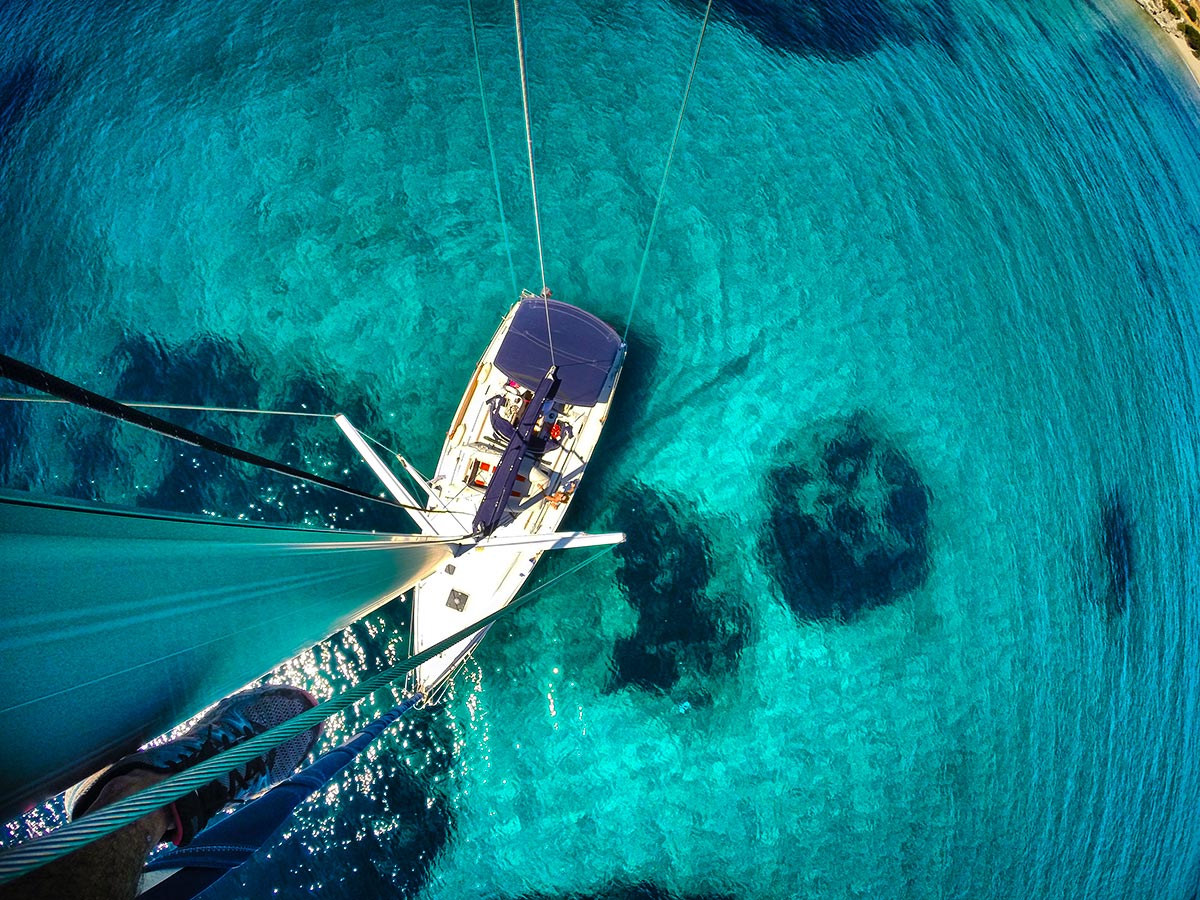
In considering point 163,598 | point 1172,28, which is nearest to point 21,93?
point 163,598

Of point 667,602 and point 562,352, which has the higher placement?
point 562,352

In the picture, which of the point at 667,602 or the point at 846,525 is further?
the point at 846,525

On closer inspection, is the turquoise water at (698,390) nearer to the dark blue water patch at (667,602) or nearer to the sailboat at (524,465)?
the dark blue water patch at (667,602)

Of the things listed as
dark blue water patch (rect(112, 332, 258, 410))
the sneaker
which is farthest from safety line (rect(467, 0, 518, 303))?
the sneaker

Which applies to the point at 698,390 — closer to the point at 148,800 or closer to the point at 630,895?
the point at 630,895

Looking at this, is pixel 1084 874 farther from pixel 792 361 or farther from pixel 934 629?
pixel 792 361

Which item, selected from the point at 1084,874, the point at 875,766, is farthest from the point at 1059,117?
the point at 1084,874

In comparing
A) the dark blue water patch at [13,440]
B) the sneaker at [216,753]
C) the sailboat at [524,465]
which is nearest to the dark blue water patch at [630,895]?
the sailboat at [524,465]

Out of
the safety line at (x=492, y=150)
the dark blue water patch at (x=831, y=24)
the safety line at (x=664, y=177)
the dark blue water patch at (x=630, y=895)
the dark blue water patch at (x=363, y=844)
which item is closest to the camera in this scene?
the dark blue water patch at (x=363, y=844)
